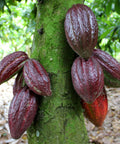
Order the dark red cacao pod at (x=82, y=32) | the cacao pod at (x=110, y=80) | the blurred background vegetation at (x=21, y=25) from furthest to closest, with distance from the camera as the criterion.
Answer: the blurred background vegetation at (x=21, y=25) → the cacao pod at (x=110, y=80) → the dark red cacao pod at (x=82, y=32)

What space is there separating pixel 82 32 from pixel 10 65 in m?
0.31

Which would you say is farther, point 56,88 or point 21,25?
point 21,25

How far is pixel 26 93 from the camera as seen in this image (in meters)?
0.61

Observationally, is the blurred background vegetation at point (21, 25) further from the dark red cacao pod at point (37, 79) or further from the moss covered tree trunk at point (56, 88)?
the dark red cacao pod at point (37, 79)

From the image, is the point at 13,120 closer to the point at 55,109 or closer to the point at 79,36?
the point at 55,109

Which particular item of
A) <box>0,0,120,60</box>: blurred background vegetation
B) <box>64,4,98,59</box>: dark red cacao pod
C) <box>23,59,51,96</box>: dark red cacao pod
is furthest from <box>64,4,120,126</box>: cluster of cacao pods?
<box>0,0,120,60</box>: blurred background vegetation

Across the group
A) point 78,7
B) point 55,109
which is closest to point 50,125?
point 55,109

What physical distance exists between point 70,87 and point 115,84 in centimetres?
20

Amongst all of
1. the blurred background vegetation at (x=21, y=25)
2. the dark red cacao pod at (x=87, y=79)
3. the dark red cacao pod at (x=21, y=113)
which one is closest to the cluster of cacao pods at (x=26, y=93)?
the dark red cacao pod at (x=21, y=113)

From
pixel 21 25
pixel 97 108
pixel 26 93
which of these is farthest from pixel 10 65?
pixel 21 25

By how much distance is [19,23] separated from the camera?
5363mm

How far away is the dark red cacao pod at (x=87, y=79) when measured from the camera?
0.56 meters

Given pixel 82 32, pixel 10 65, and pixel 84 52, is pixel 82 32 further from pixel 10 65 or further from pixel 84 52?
pixel 10 65

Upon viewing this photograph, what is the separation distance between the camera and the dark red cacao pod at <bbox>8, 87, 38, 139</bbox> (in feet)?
1.90
